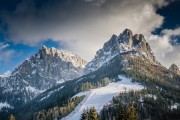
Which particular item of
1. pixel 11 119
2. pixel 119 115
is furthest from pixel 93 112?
pixel 11 119

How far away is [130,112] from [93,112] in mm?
12301

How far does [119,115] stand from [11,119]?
158 feet

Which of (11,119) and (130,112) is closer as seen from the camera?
(130,112)

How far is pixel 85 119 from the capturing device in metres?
104

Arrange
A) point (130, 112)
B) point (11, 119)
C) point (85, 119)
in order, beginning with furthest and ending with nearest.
Result: 1. point (11, 119)
2. point (85, 119)
3. point (130, 112)

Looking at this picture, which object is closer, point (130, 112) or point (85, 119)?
point (130, 112)

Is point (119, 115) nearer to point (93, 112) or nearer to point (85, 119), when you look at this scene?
point (93, 112)

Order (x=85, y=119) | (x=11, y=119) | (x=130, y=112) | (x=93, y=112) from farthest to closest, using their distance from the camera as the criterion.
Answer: (x=11, y=119) < (x=85, y=119) < (x=93, y=112) < (x=130, y=112)

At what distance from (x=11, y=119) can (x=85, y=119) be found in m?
30.1

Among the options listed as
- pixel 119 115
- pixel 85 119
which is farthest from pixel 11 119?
pixel 119 115

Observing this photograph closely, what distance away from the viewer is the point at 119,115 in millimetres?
86312

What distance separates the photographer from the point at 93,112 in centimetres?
9225

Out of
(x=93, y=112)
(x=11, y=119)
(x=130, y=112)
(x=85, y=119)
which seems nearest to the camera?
(x=130, y=112)

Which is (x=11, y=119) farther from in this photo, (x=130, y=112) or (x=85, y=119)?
(x=130, y=112)
